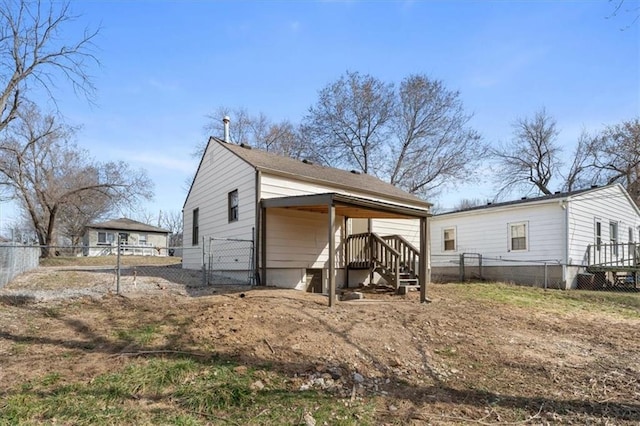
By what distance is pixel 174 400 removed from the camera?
12.2ft

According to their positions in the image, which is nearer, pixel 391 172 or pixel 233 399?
pixel 233 399

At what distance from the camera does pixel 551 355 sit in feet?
18.4

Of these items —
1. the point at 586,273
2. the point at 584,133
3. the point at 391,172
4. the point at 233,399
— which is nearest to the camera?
the point at 233,399

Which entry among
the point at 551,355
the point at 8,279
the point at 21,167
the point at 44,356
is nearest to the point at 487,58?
the point at 551,355

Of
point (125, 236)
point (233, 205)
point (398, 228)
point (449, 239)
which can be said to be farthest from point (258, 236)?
point (125, 236)

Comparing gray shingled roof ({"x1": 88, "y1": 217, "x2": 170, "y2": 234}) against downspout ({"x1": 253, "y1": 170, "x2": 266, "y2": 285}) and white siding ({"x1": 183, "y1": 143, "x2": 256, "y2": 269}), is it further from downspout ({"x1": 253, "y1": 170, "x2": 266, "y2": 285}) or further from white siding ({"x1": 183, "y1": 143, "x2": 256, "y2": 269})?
downspout ({"x1": 253, "y1": 170, "x2": 266, "y2": 285})

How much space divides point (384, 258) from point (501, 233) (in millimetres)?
8024

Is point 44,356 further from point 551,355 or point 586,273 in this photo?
point 586,273

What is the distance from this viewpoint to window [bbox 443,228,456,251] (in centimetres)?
1883

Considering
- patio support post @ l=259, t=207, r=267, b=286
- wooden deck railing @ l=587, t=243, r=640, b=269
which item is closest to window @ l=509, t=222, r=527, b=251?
wooden deck railing @ l=587, t=243, r=640, b=269

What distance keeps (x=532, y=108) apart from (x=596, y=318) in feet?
89.4

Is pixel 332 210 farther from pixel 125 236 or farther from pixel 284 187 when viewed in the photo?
pixel 125 236

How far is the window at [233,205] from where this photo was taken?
1182 centimetres

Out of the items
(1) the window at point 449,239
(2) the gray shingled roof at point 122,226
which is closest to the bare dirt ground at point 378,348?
(1) the window at point 449,239
